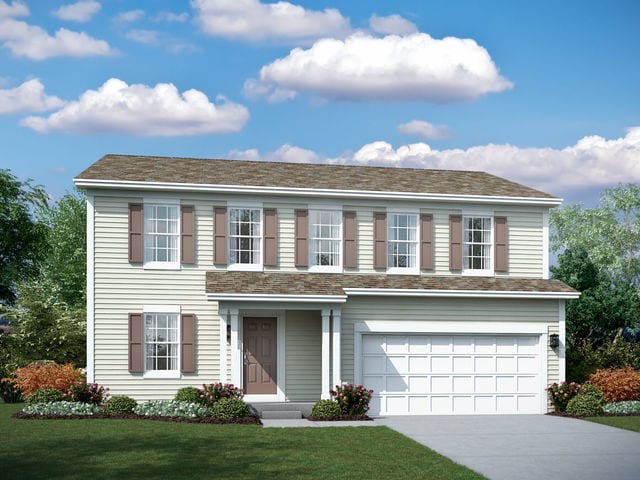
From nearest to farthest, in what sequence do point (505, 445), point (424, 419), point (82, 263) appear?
point (505, 445), point (424, 419), point (82, 263)

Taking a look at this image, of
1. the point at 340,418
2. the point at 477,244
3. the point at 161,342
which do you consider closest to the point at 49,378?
the point at 161,342

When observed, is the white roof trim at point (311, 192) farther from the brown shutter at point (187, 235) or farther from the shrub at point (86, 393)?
the shrub at point (86, 393)

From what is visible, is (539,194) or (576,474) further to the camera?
(539,194)

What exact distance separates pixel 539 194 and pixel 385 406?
306 inches

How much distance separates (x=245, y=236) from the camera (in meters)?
24.3

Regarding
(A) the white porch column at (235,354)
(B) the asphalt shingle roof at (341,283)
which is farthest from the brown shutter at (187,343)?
(A) the white porch column at (235,354)

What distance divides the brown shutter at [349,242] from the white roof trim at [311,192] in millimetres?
729

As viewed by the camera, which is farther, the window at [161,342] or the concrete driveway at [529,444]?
the window at [161,342]

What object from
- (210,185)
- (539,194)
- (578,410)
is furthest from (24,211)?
(578,410)

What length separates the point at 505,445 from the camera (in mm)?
17625

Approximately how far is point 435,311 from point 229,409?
21.2 ft

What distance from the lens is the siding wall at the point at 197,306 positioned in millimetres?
23484

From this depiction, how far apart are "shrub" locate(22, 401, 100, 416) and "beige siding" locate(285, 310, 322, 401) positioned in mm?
5258

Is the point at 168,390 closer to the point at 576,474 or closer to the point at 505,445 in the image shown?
the point at 505,445
